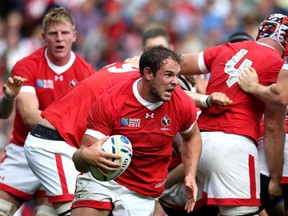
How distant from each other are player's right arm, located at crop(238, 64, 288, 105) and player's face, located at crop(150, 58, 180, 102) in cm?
85

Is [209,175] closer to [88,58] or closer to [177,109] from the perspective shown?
[177,109]

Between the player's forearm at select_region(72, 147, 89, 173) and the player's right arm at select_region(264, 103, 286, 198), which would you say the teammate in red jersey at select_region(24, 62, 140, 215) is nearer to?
the player's forearm at select_region(72, 147, 89, 173)

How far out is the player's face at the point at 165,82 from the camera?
25.5 feet

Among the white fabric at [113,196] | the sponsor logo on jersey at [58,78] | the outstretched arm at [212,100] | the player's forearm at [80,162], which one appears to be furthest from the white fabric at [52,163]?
the outstretched arm at [212,100]

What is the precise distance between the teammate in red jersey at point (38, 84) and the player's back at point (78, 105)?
0.56 metres

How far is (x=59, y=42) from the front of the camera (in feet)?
31.5

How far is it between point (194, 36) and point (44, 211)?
25.5 feet

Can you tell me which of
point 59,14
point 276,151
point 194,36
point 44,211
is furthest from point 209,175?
point 194,36

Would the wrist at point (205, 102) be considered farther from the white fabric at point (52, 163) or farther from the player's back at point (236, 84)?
the white fabric at point (52, 163)

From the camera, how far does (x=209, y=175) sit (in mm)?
8477

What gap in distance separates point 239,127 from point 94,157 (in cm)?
163

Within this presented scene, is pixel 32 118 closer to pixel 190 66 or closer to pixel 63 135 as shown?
pixel 63 135

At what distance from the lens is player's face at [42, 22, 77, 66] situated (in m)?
9.60

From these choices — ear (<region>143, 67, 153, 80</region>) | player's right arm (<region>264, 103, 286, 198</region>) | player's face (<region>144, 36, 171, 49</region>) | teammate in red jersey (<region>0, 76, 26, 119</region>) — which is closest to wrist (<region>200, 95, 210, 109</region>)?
player's right arm (<region>264, 103, 286, 198</region>)
